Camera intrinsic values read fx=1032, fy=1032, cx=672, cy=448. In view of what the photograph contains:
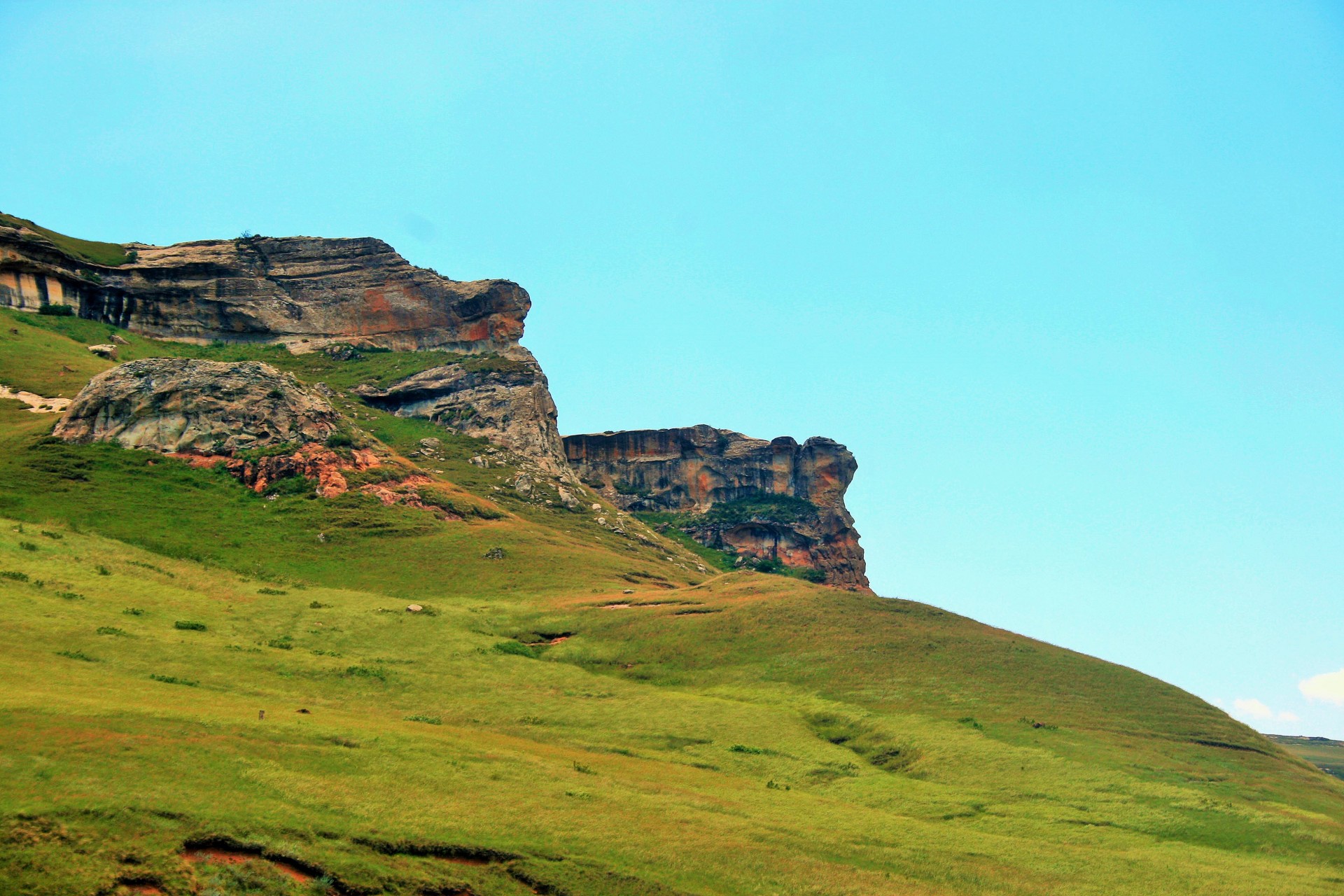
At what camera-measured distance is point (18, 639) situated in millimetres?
33031

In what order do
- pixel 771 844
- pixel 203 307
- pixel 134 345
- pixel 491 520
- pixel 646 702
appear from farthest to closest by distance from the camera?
pixel 203 307 < pixel 134 345 < pixel 491 520 < pixel 646 702 < pixel 771 844

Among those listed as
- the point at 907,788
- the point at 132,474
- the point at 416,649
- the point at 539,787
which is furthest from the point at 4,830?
the point at 132,474

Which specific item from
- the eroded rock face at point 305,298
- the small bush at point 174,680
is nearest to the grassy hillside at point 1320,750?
the eroded rock face at point 305,298

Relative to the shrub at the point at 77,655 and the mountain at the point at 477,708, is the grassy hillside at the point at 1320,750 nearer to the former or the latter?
the mountain at the point at 477,708

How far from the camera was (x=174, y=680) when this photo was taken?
33.4 meters

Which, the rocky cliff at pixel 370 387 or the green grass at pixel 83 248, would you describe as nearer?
the rocky cliff at pixel 370 387

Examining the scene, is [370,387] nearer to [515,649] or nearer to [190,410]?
[190,410]

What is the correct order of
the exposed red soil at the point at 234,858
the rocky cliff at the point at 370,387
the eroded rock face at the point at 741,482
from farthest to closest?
the eroded rock face at the point at 741,482, the rocky cliff at the point at 370,387, the exposed red soil at the point at 234,858

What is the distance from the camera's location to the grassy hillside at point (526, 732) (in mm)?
21406

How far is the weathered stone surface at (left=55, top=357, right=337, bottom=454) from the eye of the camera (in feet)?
240

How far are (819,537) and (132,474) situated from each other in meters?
99.3

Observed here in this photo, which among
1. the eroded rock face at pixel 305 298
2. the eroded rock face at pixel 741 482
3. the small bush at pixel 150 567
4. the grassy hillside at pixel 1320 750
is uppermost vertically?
the eroded rock face at pixel 305 298

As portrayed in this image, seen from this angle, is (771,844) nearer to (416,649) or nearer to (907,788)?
(907,788)

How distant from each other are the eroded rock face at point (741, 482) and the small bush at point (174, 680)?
111 m
